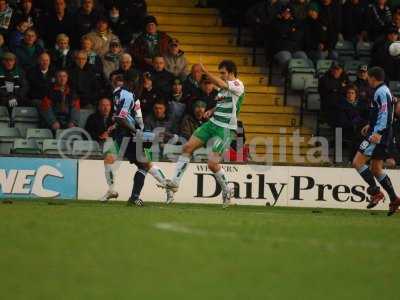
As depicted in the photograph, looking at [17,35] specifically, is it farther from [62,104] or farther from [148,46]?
[148,46]

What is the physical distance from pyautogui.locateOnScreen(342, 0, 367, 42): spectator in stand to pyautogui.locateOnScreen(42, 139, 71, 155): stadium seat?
811cm

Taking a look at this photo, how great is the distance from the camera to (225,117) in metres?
19.3

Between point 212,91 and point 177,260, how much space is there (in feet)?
45.8

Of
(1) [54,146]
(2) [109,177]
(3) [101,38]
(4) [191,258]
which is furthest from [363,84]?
(4) [191,258]

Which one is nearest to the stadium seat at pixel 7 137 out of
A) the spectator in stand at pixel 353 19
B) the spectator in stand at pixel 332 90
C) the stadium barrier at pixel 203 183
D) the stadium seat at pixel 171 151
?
the stadium barrier at pixel 203 183

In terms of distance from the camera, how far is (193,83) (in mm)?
24438

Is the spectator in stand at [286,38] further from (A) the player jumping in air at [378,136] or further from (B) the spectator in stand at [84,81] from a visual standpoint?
(A) the player jumping in air at [378,136]

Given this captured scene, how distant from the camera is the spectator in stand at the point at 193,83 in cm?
2416

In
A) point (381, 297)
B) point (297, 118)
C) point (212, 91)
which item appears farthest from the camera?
point (297, 118)

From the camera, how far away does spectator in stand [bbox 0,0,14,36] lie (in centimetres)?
2400

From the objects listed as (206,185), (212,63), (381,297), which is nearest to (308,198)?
(206,185)

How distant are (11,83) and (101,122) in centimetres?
→ 188

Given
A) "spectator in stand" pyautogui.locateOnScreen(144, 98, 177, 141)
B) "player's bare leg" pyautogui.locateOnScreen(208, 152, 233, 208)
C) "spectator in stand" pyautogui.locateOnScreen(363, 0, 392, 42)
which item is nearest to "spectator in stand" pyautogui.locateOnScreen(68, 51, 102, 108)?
"spectator in stand" pyautogui.locateOnScreen(144, 98, 177, 141)

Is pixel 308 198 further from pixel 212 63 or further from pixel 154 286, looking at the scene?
pixel 154 286
